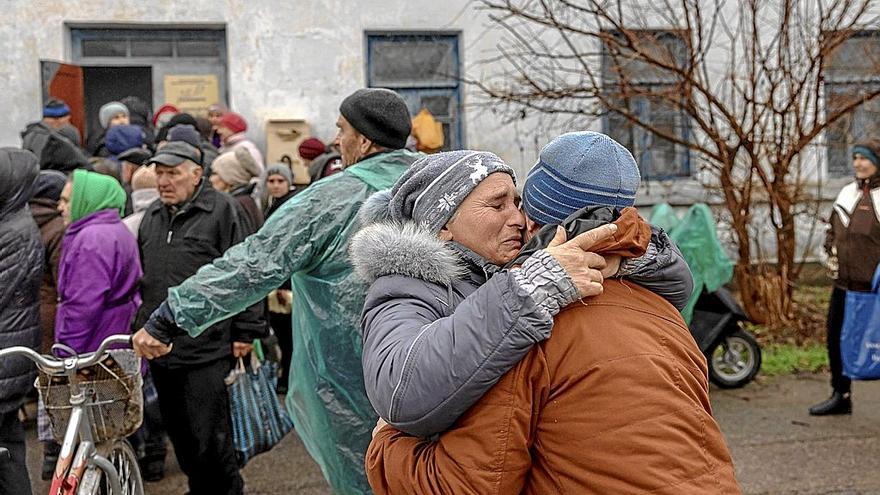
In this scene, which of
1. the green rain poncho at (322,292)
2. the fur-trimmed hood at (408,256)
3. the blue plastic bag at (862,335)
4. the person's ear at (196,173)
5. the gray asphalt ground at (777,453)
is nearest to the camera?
the fur-trimmed hood at (408,256)

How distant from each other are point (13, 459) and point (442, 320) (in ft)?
9.94

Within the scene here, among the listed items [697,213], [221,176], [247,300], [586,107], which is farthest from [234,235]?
[586,107]

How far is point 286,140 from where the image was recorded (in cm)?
1091

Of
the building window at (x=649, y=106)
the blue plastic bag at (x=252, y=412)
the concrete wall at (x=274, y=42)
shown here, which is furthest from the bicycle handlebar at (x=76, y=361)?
the concrete wall at (x=274, y=42)

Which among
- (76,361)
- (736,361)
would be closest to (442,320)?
(76,361)

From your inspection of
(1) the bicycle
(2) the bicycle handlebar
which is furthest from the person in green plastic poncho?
(1) the bicycle

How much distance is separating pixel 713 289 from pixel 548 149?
5.69 m

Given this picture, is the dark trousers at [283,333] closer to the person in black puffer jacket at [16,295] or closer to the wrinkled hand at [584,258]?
the person in black puffer jacket at [16,295]

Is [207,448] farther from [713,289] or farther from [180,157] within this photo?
[713,289]

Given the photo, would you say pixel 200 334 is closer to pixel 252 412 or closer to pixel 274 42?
pixel 252 412

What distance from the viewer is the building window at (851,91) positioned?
1009 cm

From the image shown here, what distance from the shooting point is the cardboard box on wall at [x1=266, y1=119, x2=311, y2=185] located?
1077 cm

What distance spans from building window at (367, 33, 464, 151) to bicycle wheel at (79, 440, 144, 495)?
7580 mm

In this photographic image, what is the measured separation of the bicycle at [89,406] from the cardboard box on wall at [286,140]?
6.84 metres
